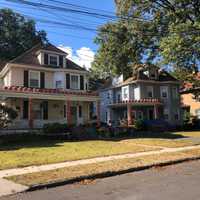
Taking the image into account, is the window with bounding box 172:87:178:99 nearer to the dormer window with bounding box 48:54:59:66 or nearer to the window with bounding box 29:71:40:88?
the dormer window with bounding box 48:54:59:66

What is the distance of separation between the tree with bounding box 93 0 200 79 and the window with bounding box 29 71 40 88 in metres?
6.97

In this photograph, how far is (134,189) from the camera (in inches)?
341

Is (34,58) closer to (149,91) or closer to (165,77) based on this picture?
(149,91)

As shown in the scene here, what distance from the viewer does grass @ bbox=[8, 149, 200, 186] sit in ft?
31.9

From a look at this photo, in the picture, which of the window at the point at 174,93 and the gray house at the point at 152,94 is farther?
the window at the point at 174,93

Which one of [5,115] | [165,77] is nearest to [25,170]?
[5,115]

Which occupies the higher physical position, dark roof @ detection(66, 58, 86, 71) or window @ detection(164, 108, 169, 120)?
dark roof @ detection(66, 58, 86, 71)

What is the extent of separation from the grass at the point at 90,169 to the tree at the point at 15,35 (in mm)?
45733

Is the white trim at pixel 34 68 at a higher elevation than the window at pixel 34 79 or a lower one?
higher

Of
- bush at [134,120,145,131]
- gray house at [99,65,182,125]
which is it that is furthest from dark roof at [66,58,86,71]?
gray house at [99,65,182,125]

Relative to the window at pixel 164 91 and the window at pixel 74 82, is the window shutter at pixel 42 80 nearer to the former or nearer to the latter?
the window at pixel 74 82

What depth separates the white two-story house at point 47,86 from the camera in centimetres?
2816

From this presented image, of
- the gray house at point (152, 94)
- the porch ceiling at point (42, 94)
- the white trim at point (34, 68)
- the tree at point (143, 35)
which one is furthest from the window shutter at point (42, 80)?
the gray house at point (152, 94)

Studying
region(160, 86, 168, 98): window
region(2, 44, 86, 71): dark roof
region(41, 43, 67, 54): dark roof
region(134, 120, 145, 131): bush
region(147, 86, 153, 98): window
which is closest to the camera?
region(2, 44, 86, 71): dark roof
